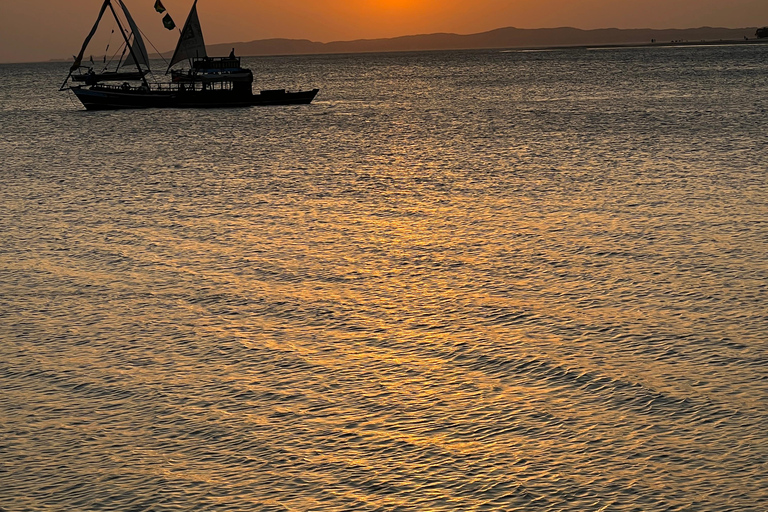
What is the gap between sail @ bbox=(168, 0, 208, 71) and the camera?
93938 mm

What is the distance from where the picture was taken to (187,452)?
927 cm

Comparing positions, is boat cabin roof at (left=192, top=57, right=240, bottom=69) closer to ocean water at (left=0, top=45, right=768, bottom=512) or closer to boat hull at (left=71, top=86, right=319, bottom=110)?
boat hull at (left=71, top=86, right=319, bottom=110)

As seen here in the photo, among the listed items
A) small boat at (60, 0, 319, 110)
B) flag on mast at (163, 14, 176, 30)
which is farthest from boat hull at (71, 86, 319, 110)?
flag on mast at (163, 14, 176, 30)

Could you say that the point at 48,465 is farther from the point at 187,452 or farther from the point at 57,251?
the point at 57,251

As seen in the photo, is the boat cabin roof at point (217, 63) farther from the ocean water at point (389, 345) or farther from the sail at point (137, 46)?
the ocean water at point (389, 345)

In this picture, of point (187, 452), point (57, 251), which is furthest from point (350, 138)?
point (187, 452)

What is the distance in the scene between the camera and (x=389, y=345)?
12.7m

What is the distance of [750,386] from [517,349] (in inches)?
117

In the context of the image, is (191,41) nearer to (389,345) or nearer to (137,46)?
(137,46)

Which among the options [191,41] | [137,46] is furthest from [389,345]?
[137,46]

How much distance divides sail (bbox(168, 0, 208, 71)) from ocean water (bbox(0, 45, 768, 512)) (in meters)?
66.5

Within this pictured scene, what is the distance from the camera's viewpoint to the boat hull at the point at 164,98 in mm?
87312

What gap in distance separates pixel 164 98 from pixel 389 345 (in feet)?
261

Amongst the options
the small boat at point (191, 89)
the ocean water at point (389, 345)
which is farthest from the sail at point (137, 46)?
the ocean water at point (389, 345)
